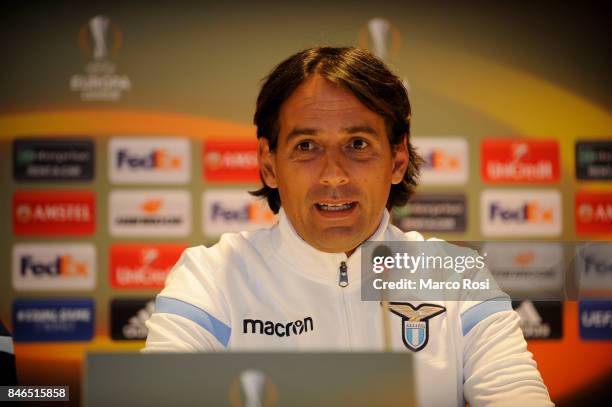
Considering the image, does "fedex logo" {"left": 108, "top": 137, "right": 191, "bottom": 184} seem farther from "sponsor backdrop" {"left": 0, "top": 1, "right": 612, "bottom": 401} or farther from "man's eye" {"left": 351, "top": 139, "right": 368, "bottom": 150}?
"man's eye" {"left": 351, "top": 139, "right": 368, "bottom": 150}

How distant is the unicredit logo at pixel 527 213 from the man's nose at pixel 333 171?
1.91 meters

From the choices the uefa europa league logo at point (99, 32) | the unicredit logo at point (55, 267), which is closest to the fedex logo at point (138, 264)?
the unicredit logo at point (55, 267)

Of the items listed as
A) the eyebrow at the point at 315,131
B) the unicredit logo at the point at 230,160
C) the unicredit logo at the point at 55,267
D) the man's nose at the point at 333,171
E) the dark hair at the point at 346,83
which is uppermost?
the dark hair at the point at 346,83

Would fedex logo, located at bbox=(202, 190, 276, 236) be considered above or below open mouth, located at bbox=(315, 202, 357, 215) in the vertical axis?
below

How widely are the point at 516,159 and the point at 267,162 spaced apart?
186cm

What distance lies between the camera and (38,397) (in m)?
1.06

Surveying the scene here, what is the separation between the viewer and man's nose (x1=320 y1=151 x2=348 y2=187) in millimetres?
1467

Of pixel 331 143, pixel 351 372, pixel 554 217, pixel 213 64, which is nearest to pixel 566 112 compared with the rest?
pixel 554 217

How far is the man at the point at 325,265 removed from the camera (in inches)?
54.2

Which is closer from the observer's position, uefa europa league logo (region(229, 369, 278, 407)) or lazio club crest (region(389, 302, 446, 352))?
uefa europa league logo (region(229, 369, 278, 407))

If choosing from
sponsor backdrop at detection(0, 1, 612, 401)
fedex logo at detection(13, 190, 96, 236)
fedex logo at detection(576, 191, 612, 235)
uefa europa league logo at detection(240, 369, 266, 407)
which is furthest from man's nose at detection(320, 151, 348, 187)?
fedex logo at detection(576, 191, 612, 235)

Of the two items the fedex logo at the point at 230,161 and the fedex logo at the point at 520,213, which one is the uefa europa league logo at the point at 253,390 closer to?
the fedex logo at the point at 230,161

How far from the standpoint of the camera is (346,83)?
1521 mm

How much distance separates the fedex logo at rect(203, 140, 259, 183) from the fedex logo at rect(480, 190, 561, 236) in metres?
1.10
